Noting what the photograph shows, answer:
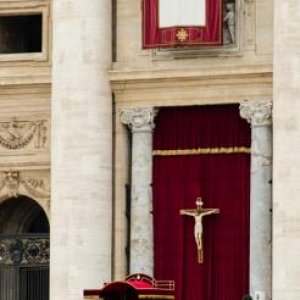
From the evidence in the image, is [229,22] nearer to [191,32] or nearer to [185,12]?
[191,32]

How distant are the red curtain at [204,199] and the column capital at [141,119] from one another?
283 mm

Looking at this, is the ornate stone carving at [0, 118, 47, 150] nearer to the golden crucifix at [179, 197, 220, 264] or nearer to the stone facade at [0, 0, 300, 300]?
the stone facade at [0, 0, 300, 300]

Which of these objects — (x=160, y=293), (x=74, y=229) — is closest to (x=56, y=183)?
(x=74, y=229)

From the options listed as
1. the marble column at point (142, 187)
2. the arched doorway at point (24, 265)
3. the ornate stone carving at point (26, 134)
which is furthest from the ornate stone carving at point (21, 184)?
the marble column at point (142, 187)

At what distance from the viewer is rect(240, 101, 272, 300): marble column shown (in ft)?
132

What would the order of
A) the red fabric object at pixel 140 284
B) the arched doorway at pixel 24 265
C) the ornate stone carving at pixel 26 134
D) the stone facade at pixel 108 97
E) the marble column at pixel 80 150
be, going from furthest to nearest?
the arched doorway at pixel 24 265, the ornate stone carving at pixel 26 134, the marble column at pixel 80 150, the stone facade at pixel 108 97, the red fabric object at pixel 140 284

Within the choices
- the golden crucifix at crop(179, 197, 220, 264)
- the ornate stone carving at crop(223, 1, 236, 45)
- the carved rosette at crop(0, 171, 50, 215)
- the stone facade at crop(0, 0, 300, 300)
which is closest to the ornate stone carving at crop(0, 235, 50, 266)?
the carved rosette at crop(0, 171, 50, 215)

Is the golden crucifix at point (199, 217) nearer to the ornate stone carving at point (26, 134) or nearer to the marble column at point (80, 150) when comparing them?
the marble column at point (80, 150)

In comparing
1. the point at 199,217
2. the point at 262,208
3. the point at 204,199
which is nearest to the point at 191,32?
the point at 204,199

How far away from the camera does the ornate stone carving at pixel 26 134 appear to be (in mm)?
42812

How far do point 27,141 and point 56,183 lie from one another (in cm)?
194

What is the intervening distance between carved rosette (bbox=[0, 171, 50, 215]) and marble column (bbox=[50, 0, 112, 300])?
1439 mm

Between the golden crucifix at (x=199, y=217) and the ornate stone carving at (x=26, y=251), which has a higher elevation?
the golden crucifix at (x=199, y=217)
